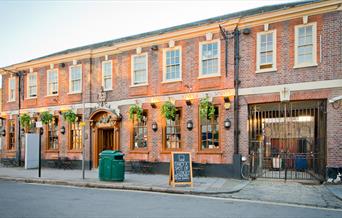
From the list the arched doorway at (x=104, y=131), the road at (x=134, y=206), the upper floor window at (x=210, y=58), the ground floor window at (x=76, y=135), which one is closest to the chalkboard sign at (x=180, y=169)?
the road at (x=134, y=206)

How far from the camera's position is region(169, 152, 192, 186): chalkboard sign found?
13055mm

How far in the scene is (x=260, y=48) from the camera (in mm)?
15109

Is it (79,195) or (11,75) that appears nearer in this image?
(79,195)

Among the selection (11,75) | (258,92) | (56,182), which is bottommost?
(56,182)

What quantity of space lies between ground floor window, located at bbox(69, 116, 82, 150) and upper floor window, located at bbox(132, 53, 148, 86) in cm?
458

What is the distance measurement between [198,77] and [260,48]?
3089 mm

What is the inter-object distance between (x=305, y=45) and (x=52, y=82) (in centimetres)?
1507

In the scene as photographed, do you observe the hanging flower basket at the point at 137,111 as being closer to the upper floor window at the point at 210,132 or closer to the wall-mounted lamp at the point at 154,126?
the wall-mounted lamp at the point at 154,126

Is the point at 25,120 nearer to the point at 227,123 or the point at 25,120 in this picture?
the point at 25,120

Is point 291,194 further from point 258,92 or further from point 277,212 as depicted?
point 258,92

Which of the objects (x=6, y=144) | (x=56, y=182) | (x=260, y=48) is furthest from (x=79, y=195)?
(x=6, y=144)

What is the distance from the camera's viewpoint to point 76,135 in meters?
21.0

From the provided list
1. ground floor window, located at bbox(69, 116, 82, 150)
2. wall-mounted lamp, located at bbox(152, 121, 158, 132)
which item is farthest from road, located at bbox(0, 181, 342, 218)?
ground floor window, located at bbox(69, 116, 82, 150)

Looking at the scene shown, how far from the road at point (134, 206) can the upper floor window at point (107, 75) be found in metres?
8.93
